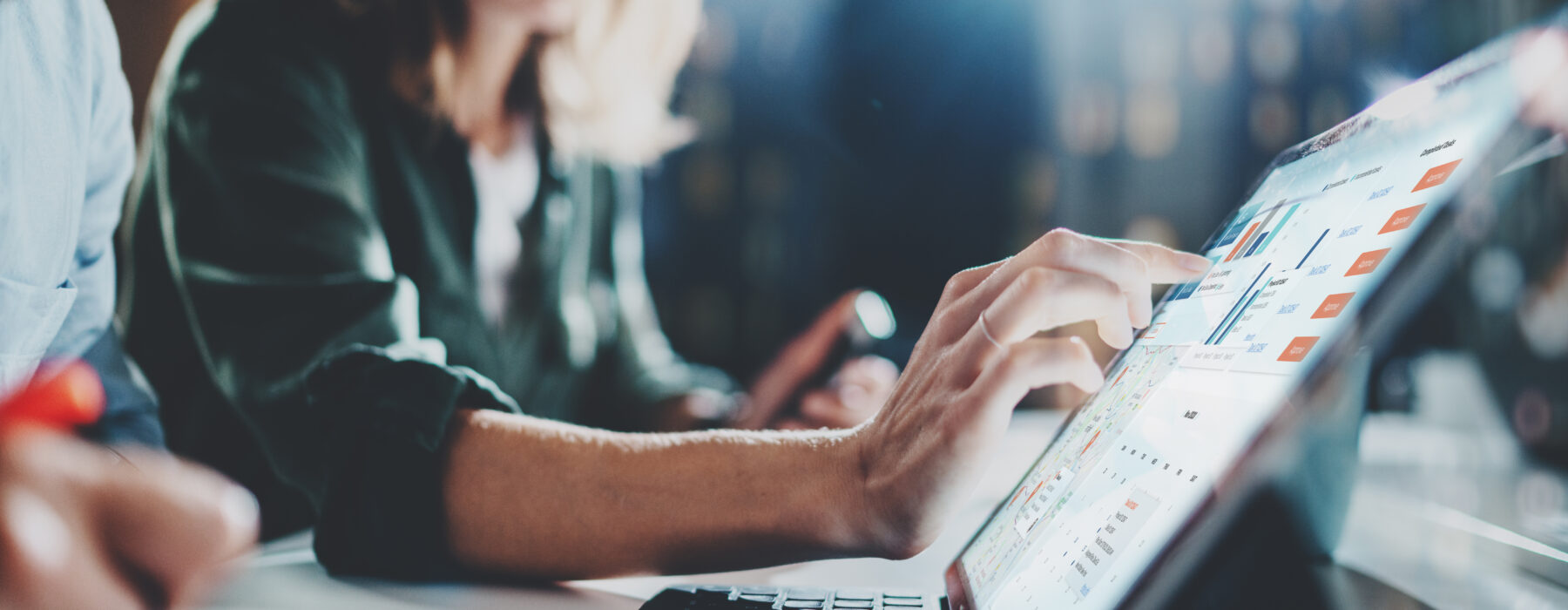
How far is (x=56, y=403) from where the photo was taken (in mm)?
189

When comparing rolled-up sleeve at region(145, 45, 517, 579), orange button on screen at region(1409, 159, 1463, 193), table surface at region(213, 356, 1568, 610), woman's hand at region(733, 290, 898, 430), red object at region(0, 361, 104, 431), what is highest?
orange button on screen at region(1409, 159, 1463, 193)

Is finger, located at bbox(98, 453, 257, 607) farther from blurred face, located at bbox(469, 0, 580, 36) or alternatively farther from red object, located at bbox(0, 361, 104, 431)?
blurred face, located at bbox(469, 0, 580, 36)

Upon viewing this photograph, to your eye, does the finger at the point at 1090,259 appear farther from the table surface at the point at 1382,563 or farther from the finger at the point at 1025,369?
the table surface at the point at 1382,563

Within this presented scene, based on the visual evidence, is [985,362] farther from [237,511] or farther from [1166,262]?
[237,511]

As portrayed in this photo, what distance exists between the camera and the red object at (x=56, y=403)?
0.19 metres

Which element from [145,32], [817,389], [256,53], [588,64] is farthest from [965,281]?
[145,32]

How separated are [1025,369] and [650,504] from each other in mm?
258

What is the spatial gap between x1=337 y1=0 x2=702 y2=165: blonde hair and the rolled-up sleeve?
166 mm

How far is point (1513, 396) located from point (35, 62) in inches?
82.5

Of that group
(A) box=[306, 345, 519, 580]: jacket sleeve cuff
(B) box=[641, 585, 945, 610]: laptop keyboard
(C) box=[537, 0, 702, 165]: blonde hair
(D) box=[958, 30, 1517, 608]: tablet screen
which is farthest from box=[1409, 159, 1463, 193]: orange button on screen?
(C) box=[537, 0, 702, 165]: blonde hair

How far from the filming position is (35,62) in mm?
562

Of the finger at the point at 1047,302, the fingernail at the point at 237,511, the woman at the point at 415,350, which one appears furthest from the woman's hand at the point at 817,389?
the fingernail at the point at 237,511

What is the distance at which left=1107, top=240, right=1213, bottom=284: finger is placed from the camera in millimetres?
463

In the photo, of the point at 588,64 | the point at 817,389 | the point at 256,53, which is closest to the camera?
the point at 256,53
